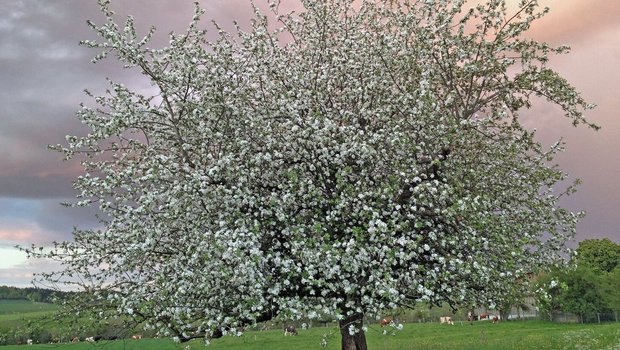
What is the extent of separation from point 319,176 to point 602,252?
3699 inches

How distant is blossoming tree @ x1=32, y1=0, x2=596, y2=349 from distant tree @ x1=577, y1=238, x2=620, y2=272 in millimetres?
81961

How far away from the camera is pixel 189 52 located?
17078mm

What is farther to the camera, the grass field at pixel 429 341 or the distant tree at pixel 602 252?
the distant tree at pixel 602 252

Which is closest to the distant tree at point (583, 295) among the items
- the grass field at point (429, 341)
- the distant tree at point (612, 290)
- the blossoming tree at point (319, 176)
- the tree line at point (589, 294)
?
the tree line at point (589, 294)

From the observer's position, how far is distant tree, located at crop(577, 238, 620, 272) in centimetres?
9088

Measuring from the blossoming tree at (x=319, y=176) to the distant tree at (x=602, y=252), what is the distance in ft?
269

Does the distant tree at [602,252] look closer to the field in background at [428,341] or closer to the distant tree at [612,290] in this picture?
the distant tree at [612,290]

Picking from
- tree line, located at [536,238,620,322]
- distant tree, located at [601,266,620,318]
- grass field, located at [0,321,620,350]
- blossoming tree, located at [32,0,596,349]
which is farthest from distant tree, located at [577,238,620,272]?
blossoming tree, located at [32,0,596,349]

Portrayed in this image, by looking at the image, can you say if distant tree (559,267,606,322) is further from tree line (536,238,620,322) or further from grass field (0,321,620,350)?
grass field (0,321,620,350)

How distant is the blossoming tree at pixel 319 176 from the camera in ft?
48.8

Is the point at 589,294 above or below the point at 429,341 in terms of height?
above

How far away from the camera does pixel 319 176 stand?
16.2 metres

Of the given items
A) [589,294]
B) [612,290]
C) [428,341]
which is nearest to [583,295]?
[589,294]

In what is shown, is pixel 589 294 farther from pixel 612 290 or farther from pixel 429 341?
pixel 429 341
